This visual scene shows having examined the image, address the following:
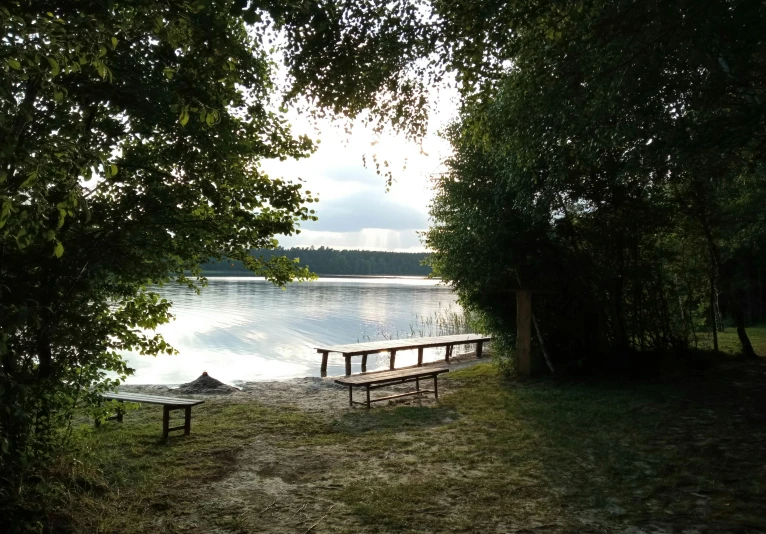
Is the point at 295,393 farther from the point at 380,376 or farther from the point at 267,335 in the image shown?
the point at 267,335

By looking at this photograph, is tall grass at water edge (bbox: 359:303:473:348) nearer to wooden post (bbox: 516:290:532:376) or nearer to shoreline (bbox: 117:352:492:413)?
wooden post (bbox: 516:290:532:376)

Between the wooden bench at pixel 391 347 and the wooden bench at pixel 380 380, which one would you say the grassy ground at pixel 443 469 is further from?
the wooden bench at pixel 391 347

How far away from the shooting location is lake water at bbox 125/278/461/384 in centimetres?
1625

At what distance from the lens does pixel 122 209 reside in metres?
4.64

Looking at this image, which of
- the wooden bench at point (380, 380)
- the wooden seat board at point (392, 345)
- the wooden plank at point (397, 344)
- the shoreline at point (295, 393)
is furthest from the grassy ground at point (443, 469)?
the wooden plank at point (397, 344)

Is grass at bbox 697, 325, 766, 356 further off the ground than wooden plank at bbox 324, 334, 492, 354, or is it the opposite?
grass at bbox 697, 325, 766, 356

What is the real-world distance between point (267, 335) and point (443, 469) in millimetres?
19147

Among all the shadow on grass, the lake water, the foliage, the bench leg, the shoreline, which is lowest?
the lake water

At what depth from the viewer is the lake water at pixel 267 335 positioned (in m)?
16.2

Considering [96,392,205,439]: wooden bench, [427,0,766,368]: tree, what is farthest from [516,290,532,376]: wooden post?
[96,392,205,439]: wooden bench

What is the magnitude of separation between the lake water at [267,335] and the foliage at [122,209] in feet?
22.1

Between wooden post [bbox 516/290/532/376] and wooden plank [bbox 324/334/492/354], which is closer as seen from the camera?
wooden post [bbox 516/290/532/376]

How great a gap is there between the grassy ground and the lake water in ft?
18.8

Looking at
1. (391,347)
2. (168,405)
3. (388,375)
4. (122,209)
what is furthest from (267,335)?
(122,209)
